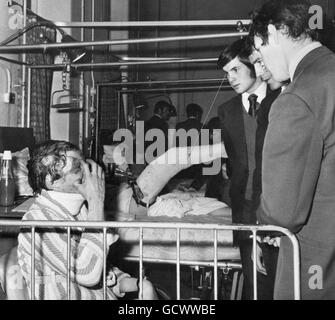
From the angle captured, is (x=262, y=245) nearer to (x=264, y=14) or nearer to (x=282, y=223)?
(x=282, y=223)

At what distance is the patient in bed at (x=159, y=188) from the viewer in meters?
2.96

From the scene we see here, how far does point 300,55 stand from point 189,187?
3.19m

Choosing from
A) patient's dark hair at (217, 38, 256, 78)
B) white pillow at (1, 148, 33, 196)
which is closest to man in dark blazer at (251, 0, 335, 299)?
patient's dark hair at (217, 38, 256, 78)

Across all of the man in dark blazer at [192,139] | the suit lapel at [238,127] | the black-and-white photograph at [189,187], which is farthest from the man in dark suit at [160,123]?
the suit lapel at [238,127]

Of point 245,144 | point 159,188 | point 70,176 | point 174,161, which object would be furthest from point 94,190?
point 159,188

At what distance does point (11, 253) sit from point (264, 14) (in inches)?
60.5

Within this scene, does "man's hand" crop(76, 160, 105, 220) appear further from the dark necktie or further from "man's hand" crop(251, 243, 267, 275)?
the dark necktie

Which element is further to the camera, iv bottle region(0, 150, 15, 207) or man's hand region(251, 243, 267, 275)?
iv bottle region(0, 150, 15, 207)

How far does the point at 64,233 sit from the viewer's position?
192 cm

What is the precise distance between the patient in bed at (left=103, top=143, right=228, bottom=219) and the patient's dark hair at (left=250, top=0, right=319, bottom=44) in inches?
56.9

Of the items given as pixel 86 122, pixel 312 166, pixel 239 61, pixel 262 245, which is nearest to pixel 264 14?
pixel 312 166

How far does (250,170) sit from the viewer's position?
8.26ft

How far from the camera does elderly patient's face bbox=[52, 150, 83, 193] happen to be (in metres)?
2.05

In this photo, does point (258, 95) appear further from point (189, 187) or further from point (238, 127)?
point (189, 187)
